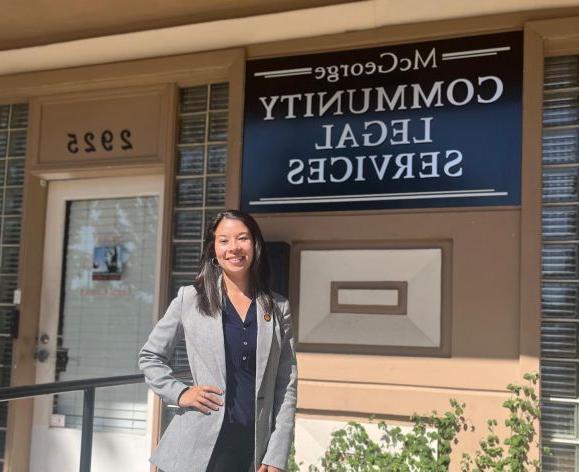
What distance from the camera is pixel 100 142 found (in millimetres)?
4457

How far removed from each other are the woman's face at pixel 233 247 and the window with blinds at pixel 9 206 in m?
2.91

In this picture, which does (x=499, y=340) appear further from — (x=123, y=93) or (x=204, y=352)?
(x=123, y=93)

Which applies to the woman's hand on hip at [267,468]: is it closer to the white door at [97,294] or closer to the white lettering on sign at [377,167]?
the white lettering on sign at [377,167]

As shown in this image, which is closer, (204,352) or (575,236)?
(204,352)

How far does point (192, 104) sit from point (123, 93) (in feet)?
1.45

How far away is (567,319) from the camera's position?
3.48 metres

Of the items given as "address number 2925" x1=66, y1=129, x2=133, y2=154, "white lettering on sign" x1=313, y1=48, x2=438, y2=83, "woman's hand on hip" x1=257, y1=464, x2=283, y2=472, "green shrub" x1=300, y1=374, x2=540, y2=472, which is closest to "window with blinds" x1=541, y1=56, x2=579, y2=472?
"green shrub" x1=300, y1=374, x2=540, y2=472

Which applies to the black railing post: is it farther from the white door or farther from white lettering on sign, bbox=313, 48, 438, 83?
white lettering on sign, bbox=313, 48, 438, 83

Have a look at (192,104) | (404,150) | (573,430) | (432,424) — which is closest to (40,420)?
(192,104)

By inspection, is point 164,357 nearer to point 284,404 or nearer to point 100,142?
point 284,404

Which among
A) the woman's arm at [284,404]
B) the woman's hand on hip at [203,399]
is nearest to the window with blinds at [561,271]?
the woman's arm at [284,404]

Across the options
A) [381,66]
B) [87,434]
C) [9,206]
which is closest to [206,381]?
[87,434]

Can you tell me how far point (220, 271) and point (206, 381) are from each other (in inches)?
13.3

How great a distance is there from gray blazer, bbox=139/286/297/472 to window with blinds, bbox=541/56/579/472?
1.80 meters
